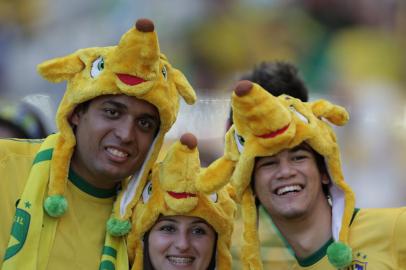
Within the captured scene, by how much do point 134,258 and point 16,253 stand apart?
52 centimetres

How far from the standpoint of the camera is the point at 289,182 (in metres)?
2.49

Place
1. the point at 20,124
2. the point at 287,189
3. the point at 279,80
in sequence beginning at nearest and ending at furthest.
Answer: the point at 287,189, the point at 279,80, the point at 20,124

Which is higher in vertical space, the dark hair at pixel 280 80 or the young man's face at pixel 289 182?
the dark hair at pixel 280 80

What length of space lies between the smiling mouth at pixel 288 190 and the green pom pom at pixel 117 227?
2.25ft

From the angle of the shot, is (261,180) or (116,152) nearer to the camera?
(261,180)

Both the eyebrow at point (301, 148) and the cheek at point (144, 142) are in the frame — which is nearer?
the eyebrow at point (301, 148)

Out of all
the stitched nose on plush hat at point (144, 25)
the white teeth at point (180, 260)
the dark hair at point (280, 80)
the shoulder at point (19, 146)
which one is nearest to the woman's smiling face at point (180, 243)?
the white teeth at point (180, 260)

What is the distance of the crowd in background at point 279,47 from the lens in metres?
4.63

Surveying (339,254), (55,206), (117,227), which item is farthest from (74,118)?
(339,254)

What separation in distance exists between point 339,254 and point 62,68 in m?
1.42

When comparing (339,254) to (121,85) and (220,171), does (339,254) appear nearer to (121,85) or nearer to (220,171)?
(220,171)

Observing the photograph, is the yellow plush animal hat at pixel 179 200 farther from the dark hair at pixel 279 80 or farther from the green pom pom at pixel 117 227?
the dark hair at pixel 279 80

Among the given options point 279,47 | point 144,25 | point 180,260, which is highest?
point 279,47

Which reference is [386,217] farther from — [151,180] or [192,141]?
[151,180]
